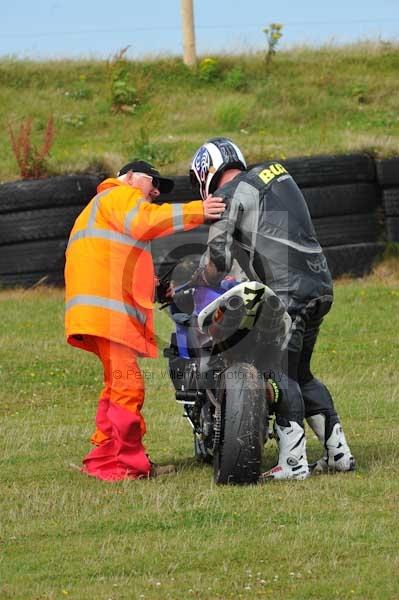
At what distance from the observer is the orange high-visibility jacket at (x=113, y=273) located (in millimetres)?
7430

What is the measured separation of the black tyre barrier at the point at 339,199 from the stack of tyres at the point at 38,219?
105 inches

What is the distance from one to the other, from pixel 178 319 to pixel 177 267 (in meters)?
0.44

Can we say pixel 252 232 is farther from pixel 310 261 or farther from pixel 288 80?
pixel 288 80

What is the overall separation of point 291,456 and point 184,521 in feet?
3.85

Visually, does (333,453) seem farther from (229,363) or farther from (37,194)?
(37,194)

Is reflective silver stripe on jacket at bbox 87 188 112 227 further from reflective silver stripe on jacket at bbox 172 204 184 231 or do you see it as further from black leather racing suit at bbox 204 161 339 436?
black leather racing suit at bbox 204 161 339 436

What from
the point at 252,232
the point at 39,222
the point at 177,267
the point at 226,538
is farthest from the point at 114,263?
the point at 39,222

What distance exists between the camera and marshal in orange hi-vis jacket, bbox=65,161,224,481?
293 inches

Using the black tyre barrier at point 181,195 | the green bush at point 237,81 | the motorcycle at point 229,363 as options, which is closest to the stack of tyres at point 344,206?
the black tyre barrier at point 181,195

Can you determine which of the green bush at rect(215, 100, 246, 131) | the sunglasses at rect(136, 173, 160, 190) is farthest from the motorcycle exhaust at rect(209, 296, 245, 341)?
the green bush at rect(215, 100, 246, 131)

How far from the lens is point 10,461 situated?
8.20 meters

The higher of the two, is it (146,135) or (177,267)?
(177,267)

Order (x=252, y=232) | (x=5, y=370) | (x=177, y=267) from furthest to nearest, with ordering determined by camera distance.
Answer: (x=5, y=370), (x=177, y=267), (x=252, y=232)

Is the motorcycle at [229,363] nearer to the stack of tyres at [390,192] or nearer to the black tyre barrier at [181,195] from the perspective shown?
the black tyre barrier at [181,195]
